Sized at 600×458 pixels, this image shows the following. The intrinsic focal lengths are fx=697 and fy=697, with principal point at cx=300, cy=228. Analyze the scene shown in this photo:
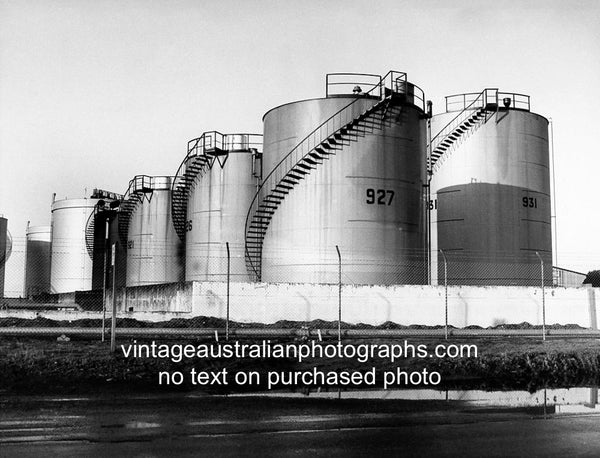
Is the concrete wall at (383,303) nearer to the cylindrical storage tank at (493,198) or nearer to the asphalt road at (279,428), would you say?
the cylindrical storage tank at (493,198)

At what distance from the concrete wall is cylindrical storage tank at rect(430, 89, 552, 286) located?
4.58m

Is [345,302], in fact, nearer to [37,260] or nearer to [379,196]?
[379,196]

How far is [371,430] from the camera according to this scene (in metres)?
8.07

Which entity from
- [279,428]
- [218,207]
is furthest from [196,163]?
[279,428]

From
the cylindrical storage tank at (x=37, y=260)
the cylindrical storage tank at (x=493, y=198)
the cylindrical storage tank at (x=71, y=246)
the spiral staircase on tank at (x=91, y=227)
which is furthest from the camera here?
the cylindrical storage tank at (x=37, y=260)

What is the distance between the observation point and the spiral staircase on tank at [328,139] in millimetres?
27938

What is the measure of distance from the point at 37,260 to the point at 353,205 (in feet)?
161

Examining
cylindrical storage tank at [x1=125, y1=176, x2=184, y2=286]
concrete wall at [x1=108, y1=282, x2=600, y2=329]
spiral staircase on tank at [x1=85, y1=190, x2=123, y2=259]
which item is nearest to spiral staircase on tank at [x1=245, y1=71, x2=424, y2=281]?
concrete wall at [x1=108, y1=282, x2=600, y2=329]

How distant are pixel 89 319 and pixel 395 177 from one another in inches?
518

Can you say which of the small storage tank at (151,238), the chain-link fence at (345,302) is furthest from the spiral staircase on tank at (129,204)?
the chain-link fence at (345,302)

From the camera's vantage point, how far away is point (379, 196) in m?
27.7

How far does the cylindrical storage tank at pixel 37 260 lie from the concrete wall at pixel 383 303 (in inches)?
1448

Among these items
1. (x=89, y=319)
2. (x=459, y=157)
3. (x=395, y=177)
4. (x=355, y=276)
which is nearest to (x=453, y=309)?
(x=355, y=276)

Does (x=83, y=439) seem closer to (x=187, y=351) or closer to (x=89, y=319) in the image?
(x=187, y=351)
